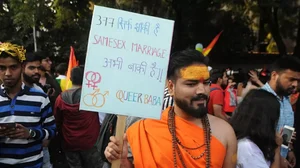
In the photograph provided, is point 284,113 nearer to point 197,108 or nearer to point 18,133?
point 197,108

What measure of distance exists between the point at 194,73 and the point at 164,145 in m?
0.45

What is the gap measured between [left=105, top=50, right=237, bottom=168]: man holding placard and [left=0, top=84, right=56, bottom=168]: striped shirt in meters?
1.05

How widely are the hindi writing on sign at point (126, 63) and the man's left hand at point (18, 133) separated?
0.91 metres

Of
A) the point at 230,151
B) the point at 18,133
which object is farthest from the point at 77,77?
the point at 230,151

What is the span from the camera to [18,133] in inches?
126

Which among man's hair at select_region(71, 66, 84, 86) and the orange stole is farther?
man's hair at select_region(71, 66, 84, 86)

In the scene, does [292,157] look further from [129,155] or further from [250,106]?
[129,155]

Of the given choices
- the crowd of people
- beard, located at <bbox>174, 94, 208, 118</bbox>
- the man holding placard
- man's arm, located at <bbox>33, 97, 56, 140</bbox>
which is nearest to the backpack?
the crowd of people

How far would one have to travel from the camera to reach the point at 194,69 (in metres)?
2.62

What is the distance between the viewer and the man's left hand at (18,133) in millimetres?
3172

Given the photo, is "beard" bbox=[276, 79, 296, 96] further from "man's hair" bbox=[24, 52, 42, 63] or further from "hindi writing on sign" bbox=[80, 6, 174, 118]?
"man's hair" bbox=[24, 52, 42, 63]

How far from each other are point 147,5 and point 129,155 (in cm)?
1112

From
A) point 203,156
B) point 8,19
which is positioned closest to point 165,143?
point 203,156

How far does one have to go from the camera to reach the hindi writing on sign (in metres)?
2.49
